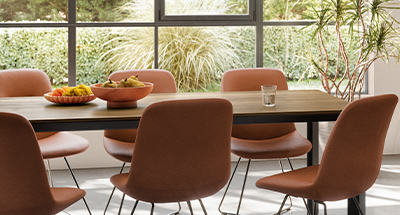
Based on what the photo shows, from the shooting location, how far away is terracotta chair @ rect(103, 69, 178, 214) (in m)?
2.94

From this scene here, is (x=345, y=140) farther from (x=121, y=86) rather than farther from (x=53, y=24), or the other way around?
(x=53, y=24)

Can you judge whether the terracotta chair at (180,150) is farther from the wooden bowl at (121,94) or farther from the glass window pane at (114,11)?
the glass window pane at (114,11)

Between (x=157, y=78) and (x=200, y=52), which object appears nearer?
(x=157, y=78)

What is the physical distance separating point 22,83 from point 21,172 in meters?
1.62

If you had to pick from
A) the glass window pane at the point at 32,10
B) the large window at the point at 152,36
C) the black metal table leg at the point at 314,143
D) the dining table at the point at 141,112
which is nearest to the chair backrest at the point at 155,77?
the dining table at the point at 141,112

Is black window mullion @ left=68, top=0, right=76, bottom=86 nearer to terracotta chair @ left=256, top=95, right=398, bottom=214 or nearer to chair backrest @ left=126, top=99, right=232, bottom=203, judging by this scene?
chair backrest @ left=126, top=99, right=232, bottom=203

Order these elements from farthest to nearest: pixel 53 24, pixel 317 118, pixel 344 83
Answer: pixel 344 83 < pixel 53 24 < pixel 317 118

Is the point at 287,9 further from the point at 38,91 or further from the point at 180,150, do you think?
the point at 180,150

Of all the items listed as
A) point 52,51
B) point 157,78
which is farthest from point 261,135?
point 52,51

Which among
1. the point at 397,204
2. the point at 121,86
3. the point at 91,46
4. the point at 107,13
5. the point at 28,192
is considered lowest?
the point at 397,204

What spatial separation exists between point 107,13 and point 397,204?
2838mm

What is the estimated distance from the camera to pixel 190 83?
452 cm

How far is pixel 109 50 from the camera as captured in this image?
4434 mm

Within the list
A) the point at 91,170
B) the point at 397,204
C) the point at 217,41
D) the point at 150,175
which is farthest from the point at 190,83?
the point at 150,175
